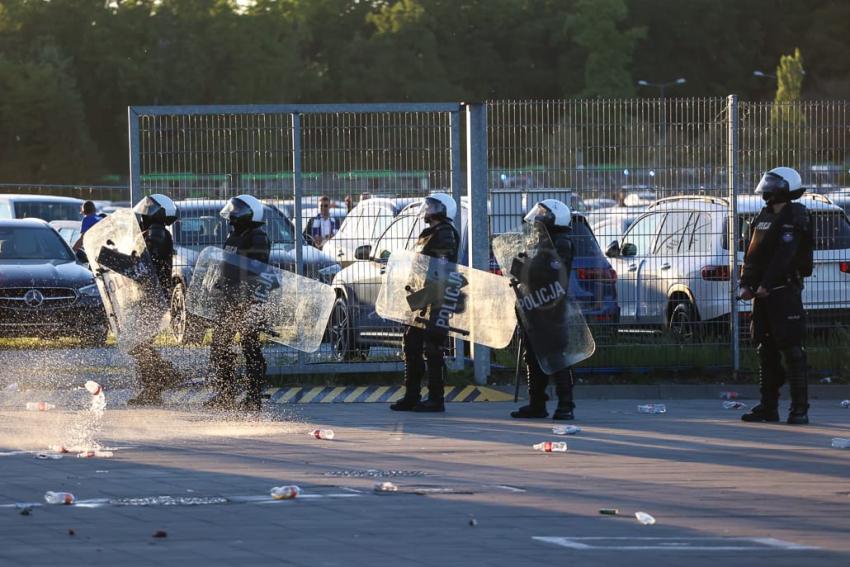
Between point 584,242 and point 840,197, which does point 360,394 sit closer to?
point 584,242

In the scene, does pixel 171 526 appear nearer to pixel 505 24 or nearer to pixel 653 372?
pixel 653 372

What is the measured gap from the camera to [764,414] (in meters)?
13.7

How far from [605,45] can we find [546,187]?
298 ft

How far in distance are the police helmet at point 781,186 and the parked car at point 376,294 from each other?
2897 millimetres

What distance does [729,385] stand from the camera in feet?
52.6

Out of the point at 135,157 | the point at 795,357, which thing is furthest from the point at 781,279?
the point at 135,157

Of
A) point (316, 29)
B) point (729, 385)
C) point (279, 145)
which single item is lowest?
point (729, 385)

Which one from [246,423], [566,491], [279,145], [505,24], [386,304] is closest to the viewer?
[566,491]

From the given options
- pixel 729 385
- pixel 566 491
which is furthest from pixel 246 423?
pixel 729 385

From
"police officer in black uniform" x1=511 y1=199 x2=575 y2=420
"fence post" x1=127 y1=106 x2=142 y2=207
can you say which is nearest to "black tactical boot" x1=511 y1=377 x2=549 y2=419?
"police officer in black uniform" x1=511 y1=199 x2=575 y2=420

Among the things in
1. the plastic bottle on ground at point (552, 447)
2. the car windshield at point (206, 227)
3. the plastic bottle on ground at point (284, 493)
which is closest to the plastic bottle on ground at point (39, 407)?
the car windshield at point (206, 227)

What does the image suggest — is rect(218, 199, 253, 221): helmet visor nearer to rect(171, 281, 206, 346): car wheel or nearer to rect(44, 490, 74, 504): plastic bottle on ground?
rect(171, 281, 206, 346): car wheel

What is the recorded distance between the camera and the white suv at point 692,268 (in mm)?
16234

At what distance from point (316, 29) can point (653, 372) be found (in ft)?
328
